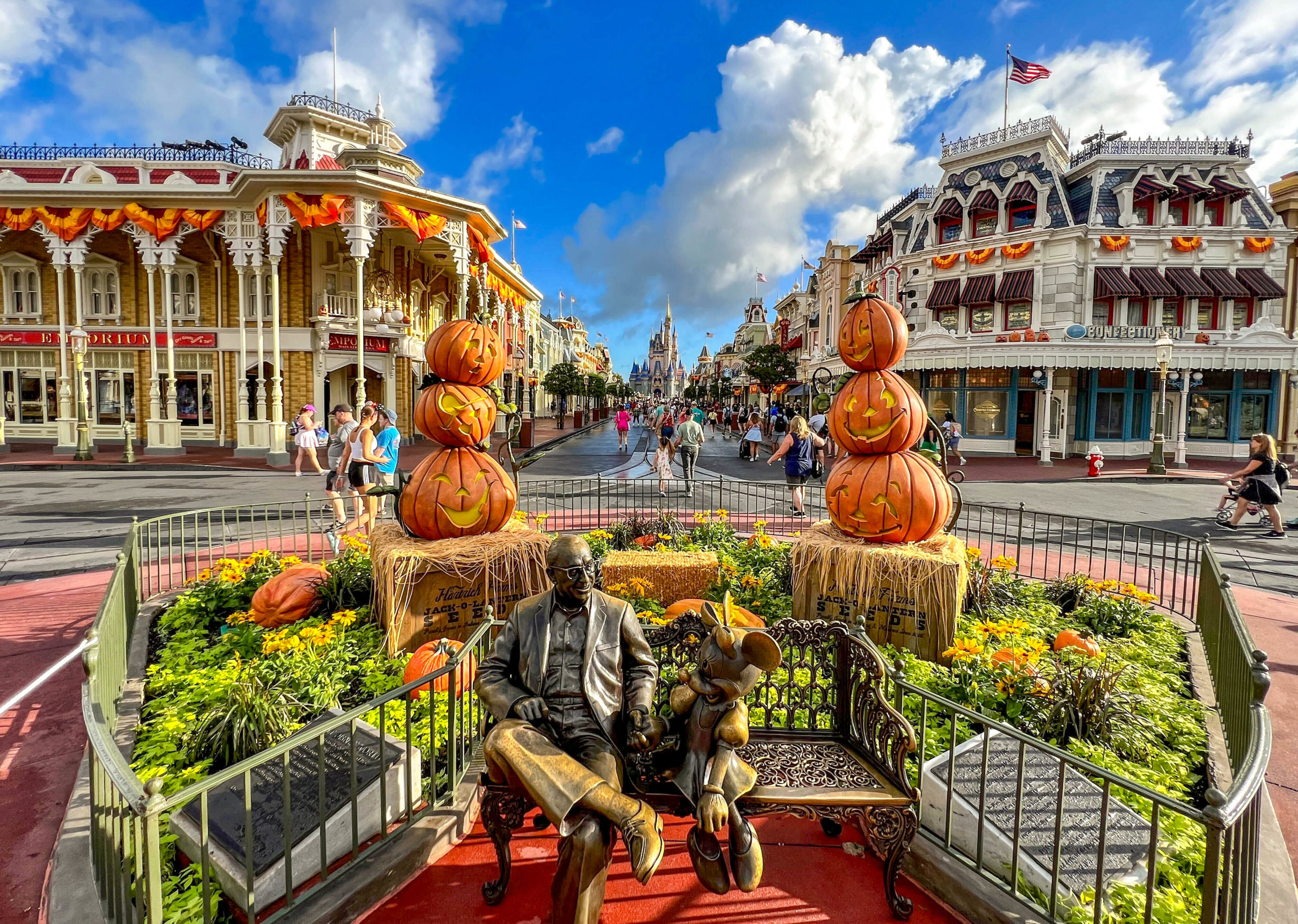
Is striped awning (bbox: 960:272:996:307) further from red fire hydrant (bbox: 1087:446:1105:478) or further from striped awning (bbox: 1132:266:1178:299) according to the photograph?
red fire hydrant (bbox: 1087:446:1105:478)

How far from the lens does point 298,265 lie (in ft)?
81.4

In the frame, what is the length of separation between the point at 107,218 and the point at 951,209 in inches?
1306

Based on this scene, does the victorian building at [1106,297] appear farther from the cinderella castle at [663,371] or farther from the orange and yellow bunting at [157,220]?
the cinderella castle at [663,371]

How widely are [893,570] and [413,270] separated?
28671 millimetres

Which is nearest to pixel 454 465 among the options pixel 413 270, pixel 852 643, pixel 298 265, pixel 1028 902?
pixel 852 643

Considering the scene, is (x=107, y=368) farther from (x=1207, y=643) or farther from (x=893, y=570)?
(x=1207, y=643)

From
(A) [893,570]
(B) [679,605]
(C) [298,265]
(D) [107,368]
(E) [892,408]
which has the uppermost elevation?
(C) [298,265]

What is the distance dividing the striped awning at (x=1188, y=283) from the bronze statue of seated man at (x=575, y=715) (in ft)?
104

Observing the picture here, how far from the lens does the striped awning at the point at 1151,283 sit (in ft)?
83.7

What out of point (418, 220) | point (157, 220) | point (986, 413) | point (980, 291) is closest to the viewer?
point (157, 220)

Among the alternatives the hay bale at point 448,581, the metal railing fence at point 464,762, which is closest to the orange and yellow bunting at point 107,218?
the metal railing fence at point 464,762

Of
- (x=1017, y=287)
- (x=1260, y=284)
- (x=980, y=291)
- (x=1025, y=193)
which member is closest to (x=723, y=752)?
(x=1017, y=287)

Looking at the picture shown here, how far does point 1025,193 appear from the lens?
2719cm

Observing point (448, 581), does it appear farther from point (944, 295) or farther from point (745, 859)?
point (944, 295)
